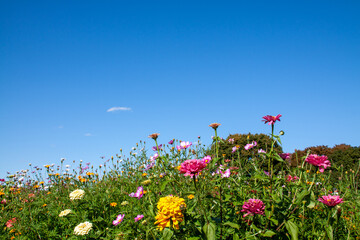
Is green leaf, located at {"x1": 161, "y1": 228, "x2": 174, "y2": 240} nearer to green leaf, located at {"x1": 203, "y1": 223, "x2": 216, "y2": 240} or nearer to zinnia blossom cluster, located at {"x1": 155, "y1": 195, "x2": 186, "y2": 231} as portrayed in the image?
zinnia blossom cluster, located at {"x1": 155, "y1": 195, "x2": 186, "y2": 231}

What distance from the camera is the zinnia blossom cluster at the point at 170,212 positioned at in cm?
229

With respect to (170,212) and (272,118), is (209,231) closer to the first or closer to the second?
(170,212)

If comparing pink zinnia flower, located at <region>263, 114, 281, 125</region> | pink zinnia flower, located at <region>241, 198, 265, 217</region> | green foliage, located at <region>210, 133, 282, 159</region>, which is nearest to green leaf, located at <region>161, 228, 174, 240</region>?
pink zinnia flower, located at <region>241, 198, 265, 217</region>

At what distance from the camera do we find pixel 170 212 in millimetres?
2299

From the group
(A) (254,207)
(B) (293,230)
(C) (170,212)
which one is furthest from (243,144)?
(C) (170,212)

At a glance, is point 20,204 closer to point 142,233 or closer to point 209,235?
point 142,233

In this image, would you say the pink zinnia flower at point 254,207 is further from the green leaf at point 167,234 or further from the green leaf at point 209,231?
the green leaf at point 167,234

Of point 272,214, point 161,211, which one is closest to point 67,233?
point 161,211

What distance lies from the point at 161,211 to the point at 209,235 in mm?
472

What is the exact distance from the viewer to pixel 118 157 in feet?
26.4

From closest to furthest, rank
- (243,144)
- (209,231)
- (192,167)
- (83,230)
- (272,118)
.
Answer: (209,231), (192,167), (272,118), (83,230), (243,144)

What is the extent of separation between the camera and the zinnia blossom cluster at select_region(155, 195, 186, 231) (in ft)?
7.52

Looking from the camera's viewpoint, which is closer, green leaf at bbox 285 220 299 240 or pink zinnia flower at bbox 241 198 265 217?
green leaf at bbox 285 220 299 240

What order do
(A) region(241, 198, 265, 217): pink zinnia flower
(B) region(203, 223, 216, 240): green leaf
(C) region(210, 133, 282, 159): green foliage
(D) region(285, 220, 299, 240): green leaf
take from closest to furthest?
(B) region(203, 223, 216, 240): green leaf < (D) region(285, 220, 299, 240): green leaf < (A) region(241, 198, 265, 217): pink zinnia flower < (C) region(210, 133, 282, 159): green foliage
